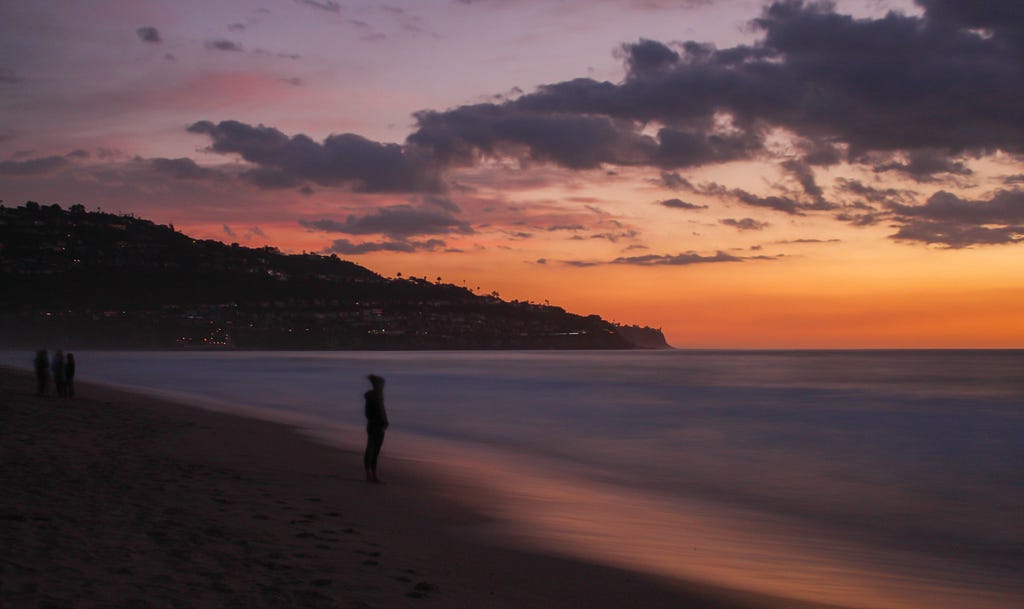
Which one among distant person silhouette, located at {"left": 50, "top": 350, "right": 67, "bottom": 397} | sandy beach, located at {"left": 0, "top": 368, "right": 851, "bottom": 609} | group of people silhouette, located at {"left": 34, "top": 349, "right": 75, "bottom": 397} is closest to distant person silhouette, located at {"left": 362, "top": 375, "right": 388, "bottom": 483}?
sandy beach, located at {"left": 0, "top": 368, "right": 851, "bottom": 609}

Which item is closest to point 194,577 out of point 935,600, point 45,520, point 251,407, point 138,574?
point 138,574

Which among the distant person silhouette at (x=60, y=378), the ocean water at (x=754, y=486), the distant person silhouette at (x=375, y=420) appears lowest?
the ocean water at (x=754, y=486)

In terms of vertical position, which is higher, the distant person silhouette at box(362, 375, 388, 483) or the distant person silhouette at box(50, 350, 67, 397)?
the distant person silhouette at box(362, 375, 388, 483)

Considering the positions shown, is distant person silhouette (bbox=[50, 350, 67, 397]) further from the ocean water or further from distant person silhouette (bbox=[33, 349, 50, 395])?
the ocean water

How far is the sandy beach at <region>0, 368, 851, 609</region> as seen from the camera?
6.46 metres

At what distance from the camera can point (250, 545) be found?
8.05m

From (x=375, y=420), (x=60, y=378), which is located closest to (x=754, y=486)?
(x=375, y=420)

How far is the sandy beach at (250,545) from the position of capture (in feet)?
21.2

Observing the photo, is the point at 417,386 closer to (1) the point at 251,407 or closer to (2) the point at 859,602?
(1) the point at 251,407

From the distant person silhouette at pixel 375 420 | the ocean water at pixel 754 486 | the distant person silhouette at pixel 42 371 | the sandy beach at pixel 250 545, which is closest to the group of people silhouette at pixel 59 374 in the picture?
the distant person silhouette at pixel 42 371

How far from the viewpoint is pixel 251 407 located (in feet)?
122

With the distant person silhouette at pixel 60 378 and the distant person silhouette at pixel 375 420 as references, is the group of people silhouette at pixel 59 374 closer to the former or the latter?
the distant person silhouette at pixel 60 378

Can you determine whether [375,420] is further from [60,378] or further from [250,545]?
[60,378]

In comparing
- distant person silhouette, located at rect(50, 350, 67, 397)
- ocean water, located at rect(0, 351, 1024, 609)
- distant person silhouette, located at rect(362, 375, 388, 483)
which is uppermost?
distant person silhouette, located at rect(362, 375, 388, 483)
